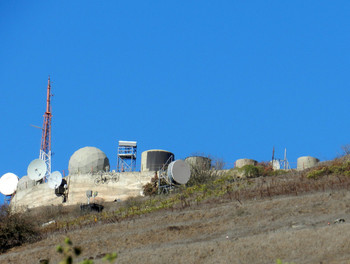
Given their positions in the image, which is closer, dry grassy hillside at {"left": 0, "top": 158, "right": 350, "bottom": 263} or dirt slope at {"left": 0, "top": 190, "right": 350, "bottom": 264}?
dirt slope at {"left": 0, "top": 190, "right": 350, "bottom": 264}

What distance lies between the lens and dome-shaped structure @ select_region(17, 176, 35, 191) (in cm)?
5672

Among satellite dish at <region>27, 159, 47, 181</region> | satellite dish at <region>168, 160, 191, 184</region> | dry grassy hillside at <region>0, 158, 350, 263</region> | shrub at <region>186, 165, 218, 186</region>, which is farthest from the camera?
satellite dish at <region>27, 159, 47, 181</region>

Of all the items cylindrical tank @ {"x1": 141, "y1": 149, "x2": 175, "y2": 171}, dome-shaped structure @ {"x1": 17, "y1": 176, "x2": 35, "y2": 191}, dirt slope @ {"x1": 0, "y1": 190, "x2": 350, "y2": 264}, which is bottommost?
dirt slope @ {"x1": 0, "y1": 190, "x2": 350, "y2": 264}

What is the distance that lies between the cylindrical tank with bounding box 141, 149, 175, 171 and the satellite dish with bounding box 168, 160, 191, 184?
712cm

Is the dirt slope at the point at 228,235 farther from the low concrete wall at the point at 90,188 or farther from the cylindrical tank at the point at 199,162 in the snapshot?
the low concrete wall at the point at 90,188

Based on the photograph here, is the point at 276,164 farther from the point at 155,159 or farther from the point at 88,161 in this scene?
the point at 88,161

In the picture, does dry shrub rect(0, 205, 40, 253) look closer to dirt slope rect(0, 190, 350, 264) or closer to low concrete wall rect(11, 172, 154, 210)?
dirt slope rect(0, 190, 350, 264)

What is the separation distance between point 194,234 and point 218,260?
5.43 m

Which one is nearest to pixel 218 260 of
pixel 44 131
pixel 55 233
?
pixel 55 233

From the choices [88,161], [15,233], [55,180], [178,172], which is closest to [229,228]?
[15,233]

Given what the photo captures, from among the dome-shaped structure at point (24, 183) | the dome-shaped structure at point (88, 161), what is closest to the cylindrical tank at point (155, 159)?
the dome-shaped structure at point (88, 161)

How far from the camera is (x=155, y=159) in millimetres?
52281

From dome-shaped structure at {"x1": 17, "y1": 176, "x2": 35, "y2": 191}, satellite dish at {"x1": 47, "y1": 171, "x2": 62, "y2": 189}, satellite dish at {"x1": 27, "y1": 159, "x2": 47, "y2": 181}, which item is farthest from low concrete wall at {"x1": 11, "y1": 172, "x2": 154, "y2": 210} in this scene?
dome-shaped structure at {"x1": 17, "y1": 176, "x2": 35, "y2": 191}

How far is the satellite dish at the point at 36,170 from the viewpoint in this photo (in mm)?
53719
